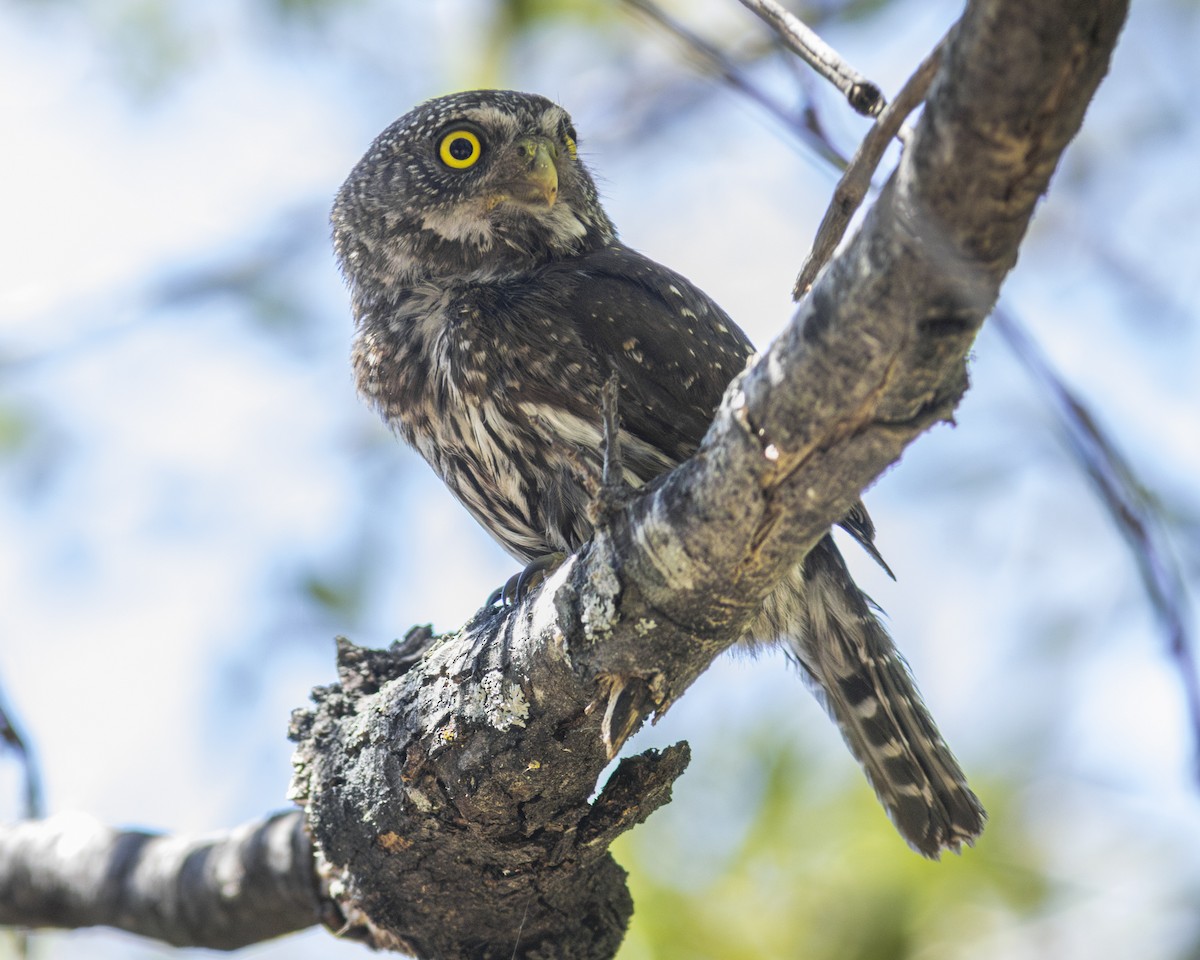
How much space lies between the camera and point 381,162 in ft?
14.1

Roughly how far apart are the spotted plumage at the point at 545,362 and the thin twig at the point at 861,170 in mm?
1004

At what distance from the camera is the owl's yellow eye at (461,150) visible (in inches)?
159

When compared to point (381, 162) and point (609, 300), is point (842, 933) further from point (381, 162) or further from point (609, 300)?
point (381, 162)

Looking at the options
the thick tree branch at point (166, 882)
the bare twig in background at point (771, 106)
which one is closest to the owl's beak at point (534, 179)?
the bare twig in background at point (771, 106)

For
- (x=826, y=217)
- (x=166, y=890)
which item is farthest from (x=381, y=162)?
(x=826, y=217)

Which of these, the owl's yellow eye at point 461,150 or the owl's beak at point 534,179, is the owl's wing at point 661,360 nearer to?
the owl's beak at point 534,179

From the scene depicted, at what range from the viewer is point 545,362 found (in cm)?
318

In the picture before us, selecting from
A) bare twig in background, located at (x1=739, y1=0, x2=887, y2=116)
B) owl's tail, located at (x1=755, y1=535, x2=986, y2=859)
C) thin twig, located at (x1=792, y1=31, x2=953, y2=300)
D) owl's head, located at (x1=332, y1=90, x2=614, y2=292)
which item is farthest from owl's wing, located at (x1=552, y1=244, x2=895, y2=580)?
bare twig in background, located at (x1=739, y1=0, x2=887, y2=116)

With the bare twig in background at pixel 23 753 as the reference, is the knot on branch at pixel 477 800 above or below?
below

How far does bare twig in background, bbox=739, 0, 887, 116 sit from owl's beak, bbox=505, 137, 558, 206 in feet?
6.76

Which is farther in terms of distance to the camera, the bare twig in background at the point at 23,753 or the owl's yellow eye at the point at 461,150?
the owl's yellow eye at the point at 461,150

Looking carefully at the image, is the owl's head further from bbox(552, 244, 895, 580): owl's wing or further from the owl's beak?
bbox(552, 244, 895, 580): owl's wing

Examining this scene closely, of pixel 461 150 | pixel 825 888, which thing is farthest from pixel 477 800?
pixel 461 150

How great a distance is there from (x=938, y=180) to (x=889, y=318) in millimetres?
232
